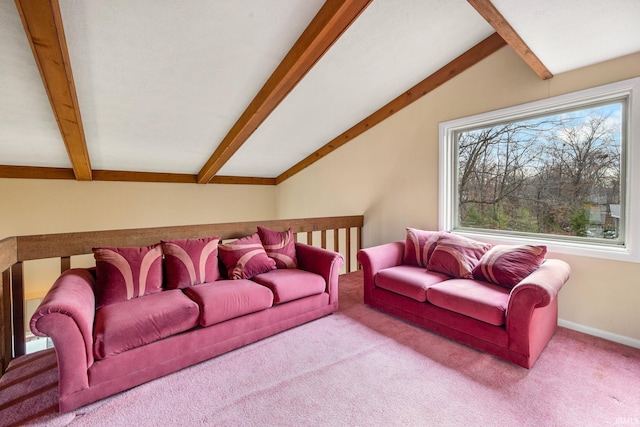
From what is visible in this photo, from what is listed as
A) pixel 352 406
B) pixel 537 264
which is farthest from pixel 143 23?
pixel 537 264

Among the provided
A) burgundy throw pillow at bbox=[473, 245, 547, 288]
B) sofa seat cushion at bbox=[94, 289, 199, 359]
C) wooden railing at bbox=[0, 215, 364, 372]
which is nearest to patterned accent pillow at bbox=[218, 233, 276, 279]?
wooden railing at bbox=[0, 215, 364, 372]

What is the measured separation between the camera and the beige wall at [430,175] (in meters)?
2.33

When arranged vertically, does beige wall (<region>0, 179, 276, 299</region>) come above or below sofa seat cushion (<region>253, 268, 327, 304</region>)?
above

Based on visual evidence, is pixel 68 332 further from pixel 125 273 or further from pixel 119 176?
pixel 119 176

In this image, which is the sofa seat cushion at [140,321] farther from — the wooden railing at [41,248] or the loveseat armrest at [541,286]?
the loveseat armrest at [541,286]

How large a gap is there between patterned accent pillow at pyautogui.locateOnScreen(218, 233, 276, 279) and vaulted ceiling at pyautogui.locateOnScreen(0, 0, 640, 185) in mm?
1463

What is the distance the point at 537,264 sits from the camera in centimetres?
231

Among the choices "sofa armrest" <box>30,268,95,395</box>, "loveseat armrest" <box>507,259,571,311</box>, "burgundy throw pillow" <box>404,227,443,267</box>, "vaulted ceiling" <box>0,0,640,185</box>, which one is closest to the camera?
"sofa armrest" <box>30,268,95,395</box>

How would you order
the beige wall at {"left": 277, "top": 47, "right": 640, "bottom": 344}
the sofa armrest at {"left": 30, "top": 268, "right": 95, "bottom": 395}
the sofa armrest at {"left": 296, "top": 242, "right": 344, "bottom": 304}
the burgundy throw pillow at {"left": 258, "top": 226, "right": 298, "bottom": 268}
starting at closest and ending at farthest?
1. the sofa armrest at {"left": 30, "top": 268, "right": 95, "bottom": 395}
2. the beige wall at {"left": 277, "top": 47, "right": 640, "bottom": 344}
3. the sofa armrest at {"left": 296, "top": 242, "right": 344, "bottom": 304}
4. the burgundy throw pillow at {"left": 258, "top": 226, "right": 298, "bottom": 268}

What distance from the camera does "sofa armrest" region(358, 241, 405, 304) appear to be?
2926mm

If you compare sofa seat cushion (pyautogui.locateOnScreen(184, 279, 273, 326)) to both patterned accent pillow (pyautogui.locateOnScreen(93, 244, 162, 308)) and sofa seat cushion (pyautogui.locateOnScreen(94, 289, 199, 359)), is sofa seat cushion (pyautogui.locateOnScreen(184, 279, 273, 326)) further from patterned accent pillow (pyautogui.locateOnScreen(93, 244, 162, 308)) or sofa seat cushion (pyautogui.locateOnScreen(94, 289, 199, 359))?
patterned accent pillow (pyautogui.locateOnScreen(93, 244, 162, 308))

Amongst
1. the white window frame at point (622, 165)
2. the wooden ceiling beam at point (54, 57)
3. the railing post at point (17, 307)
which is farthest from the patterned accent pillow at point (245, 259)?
the white window frame at point (622, 165)

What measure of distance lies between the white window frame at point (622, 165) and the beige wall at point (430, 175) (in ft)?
0.24

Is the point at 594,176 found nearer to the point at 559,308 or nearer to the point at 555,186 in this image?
the point at 555,186
